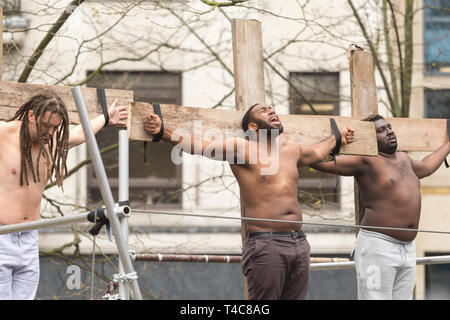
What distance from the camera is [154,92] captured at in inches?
448

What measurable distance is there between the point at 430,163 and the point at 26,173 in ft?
9.87

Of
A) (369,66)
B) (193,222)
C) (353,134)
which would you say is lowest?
(193,222)

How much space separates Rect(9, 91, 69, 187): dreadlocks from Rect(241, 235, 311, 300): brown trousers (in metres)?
1.18

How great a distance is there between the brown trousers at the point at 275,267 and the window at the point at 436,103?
686 cm

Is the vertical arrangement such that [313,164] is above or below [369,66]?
below

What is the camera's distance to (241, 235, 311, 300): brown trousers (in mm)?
5117

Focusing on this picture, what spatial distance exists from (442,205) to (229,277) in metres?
2.92

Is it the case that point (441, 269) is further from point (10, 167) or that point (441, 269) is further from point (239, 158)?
point (10, 167)

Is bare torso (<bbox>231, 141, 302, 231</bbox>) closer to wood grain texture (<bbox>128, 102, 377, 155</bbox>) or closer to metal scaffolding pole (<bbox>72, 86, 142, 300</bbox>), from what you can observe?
wood grain texture (<bbox>128, 102, 377, 155</bbox>)

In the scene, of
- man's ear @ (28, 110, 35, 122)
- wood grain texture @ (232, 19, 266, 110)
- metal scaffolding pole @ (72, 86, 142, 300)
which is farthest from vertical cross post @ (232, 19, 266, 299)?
metal scaffolding pole @ (72, 86, 142, 300)

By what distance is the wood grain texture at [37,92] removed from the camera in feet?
17.2

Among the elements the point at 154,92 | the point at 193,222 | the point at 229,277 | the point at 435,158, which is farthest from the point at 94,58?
the point at 435,158
